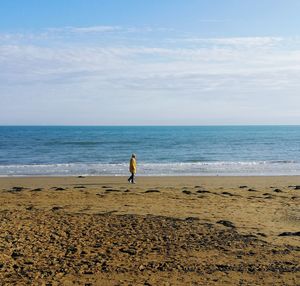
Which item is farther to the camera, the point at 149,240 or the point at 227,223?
the point at 227,223

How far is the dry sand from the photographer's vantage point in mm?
7160

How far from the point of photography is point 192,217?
11719 mm

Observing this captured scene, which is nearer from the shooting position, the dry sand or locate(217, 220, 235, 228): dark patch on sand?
the dry sand

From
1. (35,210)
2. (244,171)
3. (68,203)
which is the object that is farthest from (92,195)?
(244,171)

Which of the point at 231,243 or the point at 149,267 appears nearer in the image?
the point at 149,267

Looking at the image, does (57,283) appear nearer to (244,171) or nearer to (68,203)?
(68,203)

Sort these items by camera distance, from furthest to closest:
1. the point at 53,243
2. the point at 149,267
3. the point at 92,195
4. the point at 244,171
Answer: the point at 244,171
the point at 92,195
the point at 53,243
the point at 149,267

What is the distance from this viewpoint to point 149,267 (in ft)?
24.7

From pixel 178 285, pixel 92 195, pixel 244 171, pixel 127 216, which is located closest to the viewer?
pixel 178 285

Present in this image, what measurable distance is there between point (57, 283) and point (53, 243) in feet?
7.23

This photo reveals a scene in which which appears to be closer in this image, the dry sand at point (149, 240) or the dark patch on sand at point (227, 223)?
the dry sand at point (149, 240)

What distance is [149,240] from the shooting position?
362 inches

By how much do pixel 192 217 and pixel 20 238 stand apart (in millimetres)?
4686

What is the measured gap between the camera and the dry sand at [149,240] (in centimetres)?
716
